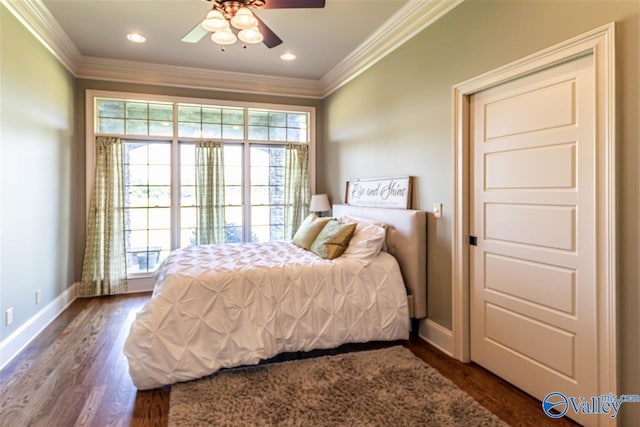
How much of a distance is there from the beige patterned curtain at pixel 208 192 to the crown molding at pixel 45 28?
170cm

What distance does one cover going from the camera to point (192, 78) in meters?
4.85

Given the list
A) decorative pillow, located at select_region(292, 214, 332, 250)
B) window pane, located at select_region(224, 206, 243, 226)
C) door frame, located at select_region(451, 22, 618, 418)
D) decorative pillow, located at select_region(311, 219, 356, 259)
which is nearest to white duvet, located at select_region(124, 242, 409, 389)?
decorative pillow, located at select_region(311, 219, 356, 259)

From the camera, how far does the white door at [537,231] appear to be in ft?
6.23

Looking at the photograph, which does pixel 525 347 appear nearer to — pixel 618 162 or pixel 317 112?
pixel 618 162

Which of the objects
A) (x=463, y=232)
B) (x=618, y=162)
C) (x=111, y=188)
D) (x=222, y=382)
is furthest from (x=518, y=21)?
(x=111, y=188)

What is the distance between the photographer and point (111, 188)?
4.55 meters

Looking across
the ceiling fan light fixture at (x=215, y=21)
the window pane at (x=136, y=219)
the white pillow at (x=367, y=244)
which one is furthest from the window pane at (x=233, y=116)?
the white pillow at (x=367, y=244)

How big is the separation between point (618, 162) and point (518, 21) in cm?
110

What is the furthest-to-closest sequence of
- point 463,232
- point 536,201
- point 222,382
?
point 463,232, point 222,382, point 536,201

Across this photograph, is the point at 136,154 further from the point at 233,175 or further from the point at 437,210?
the point at 437,210

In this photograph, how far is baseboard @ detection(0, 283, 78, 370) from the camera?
271 centimetres

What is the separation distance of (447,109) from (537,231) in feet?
3.96

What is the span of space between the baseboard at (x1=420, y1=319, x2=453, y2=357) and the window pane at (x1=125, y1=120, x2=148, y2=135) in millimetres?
4270

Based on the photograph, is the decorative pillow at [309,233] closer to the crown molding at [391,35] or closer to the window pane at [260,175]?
the window pane at [260,175]
